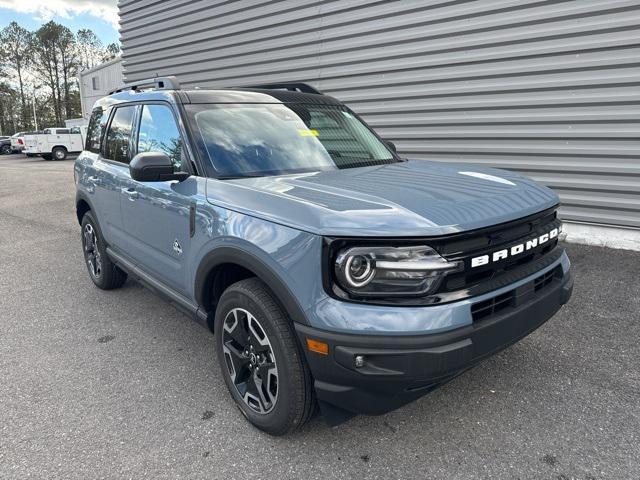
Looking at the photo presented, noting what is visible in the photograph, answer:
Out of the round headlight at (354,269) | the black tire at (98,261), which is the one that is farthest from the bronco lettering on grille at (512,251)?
the black tire at (98,261)

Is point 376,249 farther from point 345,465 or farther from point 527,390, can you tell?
point 527,390

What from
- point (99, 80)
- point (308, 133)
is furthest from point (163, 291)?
point (99, 80)

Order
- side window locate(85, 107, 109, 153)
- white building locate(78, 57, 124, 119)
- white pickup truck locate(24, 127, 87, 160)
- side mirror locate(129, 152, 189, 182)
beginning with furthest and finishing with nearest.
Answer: white building locate(78, 57, 124, 119) → white pickup truck locate(24, 127, 87, 160) → side window locate(85, 107, 109, 153) → side mirror locate(129, 152, 189, 182)

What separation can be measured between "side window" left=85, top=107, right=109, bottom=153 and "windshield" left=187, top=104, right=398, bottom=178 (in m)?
1.77

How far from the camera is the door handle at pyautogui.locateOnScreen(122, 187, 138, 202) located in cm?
340

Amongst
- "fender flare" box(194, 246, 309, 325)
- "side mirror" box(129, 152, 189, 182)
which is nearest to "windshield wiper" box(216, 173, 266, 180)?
"side mirror" box(129, 152, 189, 182)

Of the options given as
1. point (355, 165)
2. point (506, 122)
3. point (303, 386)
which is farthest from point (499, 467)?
point (506, 122)

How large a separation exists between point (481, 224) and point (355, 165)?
50.0 inches

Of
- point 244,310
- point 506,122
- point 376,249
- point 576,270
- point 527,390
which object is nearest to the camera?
point 376,249

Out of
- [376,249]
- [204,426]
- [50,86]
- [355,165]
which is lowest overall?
[204,426]

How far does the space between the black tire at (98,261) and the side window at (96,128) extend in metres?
0.65

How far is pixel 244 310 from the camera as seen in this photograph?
93.7 inches

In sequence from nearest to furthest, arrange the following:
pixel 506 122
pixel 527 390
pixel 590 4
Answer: pixel 527 390, pixel 590 4, pixel 506 122

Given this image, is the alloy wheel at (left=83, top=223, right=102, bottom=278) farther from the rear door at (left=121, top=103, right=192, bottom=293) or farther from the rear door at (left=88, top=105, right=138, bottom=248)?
the rear door at (left=121, top=103, right=192, bottom=293)
